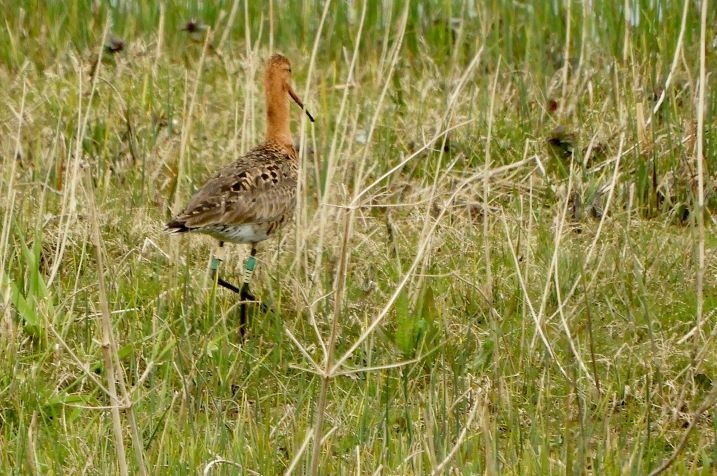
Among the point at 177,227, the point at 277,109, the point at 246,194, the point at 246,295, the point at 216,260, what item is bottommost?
the point at 246,295

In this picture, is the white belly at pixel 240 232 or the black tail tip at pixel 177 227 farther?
the white belly at pixel 240 232

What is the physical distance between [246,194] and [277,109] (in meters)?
0.66

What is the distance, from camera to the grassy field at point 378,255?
150 inches

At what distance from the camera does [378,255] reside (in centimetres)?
534

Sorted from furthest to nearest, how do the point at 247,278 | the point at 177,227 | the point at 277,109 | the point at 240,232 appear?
the point at 277,109, the point at 240,232, the point at 247,278, the point at 177,227

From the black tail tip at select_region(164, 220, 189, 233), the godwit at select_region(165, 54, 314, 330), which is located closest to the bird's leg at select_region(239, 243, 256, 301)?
the godwit at select_region(165, 54, 314, 330)

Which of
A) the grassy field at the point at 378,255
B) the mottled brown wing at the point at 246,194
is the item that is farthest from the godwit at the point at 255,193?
the grassy field at the point at 378,255

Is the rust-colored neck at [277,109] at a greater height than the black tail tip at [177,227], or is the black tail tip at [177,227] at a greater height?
the rust-colored neck at [277,109]

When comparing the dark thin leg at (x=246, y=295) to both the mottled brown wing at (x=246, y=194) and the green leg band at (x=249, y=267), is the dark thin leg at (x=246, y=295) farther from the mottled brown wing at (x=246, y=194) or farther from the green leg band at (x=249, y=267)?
the mottled brown wing at (x=246, y=194)

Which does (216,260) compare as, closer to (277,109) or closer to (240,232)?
(240,232)

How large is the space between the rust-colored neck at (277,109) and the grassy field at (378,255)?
12cm

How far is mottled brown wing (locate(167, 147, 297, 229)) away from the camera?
5.15 metres

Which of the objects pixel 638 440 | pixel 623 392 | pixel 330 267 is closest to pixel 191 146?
pixel 330 267

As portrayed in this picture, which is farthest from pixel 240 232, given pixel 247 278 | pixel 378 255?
pixel 378 255
